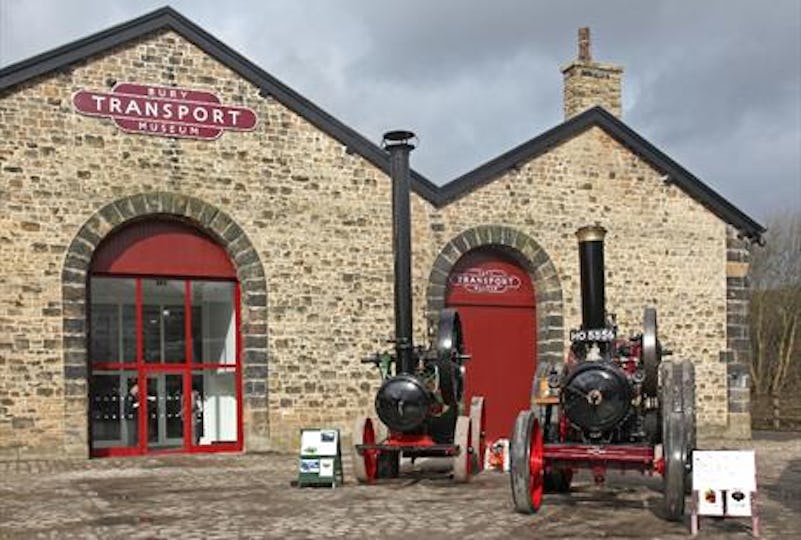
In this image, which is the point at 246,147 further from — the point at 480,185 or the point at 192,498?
the point at 192,498

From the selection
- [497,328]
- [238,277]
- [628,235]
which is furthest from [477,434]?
[628,235]

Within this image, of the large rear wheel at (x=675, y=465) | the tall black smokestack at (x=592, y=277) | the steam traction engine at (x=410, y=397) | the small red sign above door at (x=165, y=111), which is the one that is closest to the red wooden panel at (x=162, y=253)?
the small red sign above door at (x=165, y=111)

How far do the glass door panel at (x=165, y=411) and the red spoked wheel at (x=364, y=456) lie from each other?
5.43 metres

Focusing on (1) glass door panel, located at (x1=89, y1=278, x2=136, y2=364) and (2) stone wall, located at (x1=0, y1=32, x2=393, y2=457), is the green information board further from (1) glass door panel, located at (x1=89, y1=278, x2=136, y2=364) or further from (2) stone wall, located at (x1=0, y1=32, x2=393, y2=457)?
(1) glass door panel, located at (x1=89, y1=278, x2=136, y2=364)

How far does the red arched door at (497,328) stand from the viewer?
18484mm

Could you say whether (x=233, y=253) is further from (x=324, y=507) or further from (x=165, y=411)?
(x=324, y=507)

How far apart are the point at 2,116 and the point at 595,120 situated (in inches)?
409

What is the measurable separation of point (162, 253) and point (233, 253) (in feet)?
3.59

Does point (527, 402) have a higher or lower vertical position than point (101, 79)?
lower

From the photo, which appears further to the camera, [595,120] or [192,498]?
[595,120]

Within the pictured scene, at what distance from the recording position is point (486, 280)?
736 inches

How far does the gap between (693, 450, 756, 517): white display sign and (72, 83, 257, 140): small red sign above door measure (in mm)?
10456

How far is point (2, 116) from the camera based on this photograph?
49.4ft

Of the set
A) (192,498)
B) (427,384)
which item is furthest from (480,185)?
(192,498)
